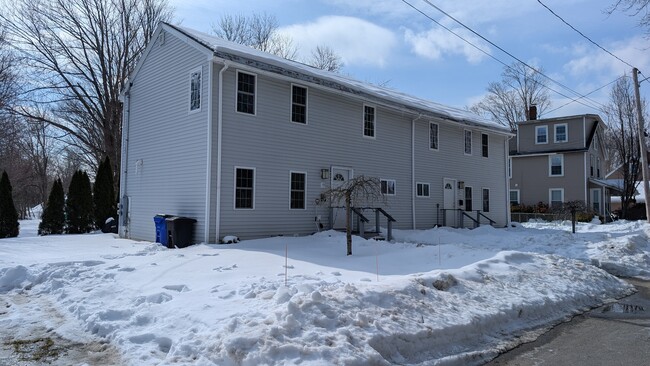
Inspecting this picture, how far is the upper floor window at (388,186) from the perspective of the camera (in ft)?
59.6

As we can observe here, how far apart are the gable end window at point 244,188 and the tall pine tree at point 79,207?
A: 437 inches

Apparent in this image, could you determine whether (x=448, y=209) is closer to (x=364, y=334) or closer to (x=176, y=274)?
(x=176, y=274)

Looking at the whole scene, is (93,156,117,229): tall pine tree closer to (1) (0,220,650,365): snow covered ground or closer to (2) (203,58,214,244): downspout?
(1) (0,220,650,365): snow covered ground

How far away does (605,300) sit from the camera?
8938 millimetres

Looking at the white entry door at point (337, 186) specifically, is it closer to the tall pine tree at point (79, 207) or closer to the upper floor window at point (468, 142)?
the upper floor window at point (468, 142)

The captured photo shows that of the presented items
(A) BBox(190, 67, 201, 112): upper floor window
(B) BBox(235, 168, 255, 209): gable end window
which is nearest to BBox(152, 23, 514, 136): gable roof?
(A) BBox(190, 67, 201, 112): upper floor window

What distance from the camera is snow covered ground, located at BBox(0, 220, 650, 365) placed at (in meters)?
4.96

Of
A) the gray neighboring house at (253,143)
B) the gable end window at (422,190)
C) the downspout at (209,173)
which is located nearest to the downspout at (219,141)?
the gray neighboring house at (253,143)

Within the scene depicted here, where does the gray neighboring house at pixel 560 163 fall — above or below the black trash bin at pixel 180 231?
above

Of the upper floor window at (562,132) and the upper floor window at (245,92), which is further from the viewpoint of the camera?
the upper floor window at (562,132)

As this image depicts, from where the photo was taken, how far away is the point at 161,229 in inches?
546

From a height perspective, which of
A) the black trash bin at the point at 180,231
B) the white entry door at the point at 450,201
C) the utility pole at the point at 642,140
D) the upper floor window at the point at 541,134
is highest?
the upper floor window at the point at 541,134

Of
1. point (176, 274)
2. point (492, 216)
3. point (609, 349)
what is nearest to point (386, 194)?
point (492, 216)

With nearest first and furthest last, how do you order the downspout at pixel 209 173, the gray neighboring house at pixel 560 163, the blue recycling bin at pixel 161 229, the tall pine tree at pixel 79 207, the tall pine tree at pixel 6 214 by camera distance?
the downspout at pixel 209 173 < the blue recycling bin at pixel 161 229 < the tall pine tree at pixel 6 214 < the tall pine tree at pixel 79 207 < the gray neighboring house at pixel 560 163
